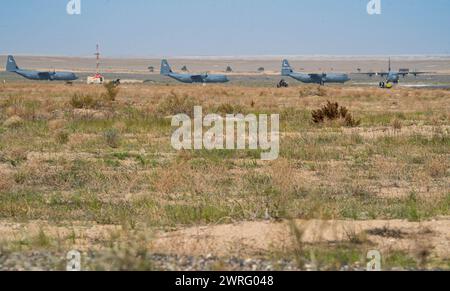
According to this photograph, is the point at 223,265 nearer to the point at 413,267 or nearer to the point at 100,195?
the point at 413,267

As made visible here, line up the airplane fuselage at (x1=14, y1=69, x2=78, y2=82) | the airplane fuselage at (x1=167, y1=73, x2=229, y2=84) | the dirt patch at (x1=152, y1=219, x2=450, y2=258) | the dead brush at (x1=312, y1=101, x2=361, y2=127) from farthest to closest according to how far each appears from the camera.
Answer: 1. the airplane fuselage at (x1=167, y1=73, x2=229, y2=84)
2. the airplane fuselage at (x1=14, y1=69, x2=78, y2=82)
3. the dead brush at (x1=312, y1=101, x2=361, y2=127)
4. the dirt patch at (x1=152, y1=219, x2=450, y2=258)

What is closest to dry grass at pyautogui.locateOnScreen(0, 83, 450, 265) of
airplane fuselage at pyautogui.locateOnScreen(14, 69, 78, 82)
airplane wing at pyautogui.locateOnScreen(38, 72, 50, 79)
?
airplane fuselage at pyautogui.locateOnScreen(14, 69, 78, 82)

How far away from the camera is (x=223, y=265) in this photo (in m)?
7.46

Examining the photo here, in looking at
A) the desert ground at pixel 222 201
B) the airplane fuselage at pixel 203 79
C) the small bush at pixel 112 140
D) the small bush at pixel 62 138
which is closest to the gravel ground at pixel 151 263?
the desert ground at pixel 222 201

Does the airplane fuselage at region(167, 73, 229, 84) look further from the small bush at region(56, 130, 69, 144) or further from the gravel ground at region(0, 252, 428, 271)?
the gravel ground at region(0, 252, 428, 271)

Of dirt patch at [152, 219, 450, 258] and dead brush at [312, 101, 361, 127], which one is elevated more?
dead brush at [312, 101, 361, 127]

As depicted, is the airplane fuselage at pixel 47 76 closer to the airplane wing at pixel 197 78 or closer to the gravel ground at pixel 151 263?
the airplane wing at pixel 197 78

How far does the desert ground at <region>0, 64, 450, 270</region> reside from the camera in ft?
26.9

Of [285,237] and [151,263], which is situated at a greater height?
[151,263]

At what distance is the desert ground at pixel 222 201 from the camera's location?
821 cm

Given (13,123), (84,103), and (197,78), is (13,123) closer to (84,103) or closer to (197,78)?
(84,103)

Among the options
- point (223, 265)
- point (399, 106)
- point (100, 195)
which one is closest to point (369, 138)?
point (100, 195)

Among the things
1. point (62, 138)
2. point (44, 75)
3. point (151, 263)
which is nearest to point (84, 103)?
point (62, 138)

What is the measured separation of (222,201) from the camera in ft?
41.2
